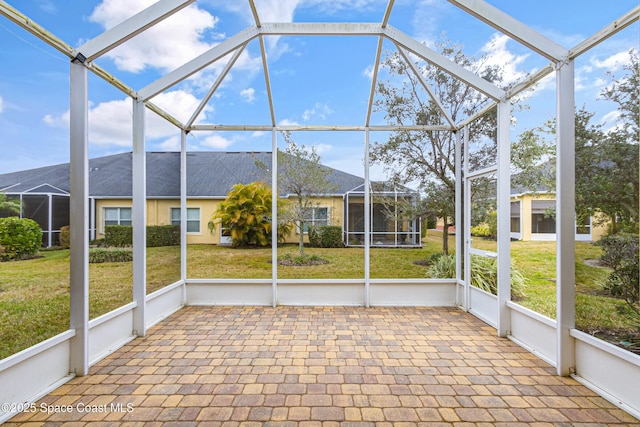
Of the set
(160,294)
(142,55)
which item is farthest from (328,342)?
(142,55)

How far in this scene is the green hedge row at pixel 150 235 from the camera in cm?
363

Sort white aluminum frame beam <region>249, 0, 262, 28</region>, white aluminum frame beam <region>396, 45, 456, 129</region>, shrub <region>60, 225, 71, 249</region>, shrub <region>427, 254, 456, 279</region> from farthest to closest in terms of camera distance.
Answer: shrub <region>427, 254, 456, 279</region> < white aluminum frame beam <region>396, 45, 456, 129</region> < white aluminum frame beam <region>249, 0, 262, 28</region> < shrub <region>60, 225, 71, 249</region>

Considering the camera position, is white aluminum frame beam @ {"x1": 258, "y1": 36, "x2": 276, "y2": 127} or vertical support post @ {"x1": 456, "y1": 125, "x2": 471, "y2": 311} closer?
white aluminum frame beam @ {"x1": 258, "y1": 36, "x2": 276, "y2": 127}

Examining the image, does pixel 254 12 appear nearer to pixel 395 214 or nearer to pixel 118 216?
pixel 118 216

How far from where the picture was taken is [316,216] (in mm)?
5457

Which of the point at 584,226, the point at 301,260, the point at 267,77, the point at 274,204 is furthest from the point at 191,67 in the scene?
the point at 584,226

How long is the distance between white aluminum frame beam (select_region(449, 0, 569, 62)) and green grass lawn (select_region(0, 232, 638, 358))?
1752 millimetres

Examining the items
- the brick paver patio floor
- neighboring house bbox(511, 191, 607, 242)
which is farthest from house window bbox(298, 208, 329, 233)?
neighboring house bbox(511, 191, 607, 242)

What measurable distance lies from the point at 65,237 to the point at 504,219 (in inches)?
178

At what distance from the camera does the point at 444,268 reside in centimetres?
520

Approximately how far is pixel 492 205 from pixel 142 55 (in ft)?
A: 14.8

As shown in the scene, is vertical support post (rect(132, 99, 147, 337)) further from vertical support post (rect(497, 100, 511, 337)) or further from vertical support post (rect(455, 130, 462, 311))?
vertical support post (rect(455, 130, 462, 311))

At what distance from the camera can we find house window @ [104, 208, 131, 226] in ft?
12.1

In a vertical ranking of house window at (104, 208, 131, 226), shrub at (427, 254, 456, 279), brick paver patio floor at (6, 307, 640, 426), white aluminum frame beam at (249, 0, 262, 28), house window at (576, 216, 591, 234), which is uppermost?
white aluminum frame beam at (249, 0, 262, 28)
